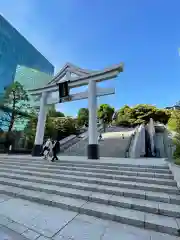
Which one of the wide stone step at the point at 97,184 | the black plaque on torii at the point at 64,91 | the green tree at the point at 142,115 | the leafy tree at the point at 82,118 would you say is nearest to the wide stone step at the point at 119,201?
the wide stone step at the point at 97,184

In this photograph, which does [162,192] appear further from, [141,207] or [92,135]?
[92,135]

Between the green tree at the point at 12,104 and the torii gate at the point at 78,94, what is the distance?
14.5 feet

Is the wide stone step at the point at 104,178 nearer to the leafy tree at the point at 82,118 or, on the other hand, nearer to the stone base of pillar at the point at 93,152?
the stone base of pillar at the point at 93,152

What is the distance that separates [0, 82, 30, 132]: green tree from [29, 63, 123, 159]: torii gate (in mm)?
4410

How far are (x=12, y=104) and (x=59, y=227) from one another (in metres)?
16.6

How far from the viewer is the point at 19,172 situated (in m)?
6.82

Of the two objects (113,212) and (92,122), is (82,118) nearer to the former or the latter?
(92,122)

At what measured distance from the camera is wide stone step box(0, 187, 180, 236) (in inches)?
114

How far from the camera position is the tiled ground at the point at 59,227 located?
269 centimetres

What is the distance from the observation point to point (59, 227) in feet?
9.79

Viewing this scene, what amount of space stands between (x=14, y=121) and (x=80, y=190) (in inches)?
596

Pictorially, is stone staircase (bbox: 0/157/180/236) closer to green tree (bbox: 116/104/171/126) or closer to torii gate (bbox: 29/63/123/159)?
torii gate (bbox: 29/63/123/159)

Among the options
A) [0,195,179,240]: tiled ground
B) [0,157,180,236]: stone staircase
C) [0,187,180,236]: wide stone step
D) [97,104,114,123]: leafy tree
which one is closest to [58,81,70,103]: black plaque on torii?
[0,157,180,236]: stone staircase

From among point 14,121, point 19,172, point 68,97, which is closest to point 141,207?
point 19,172
